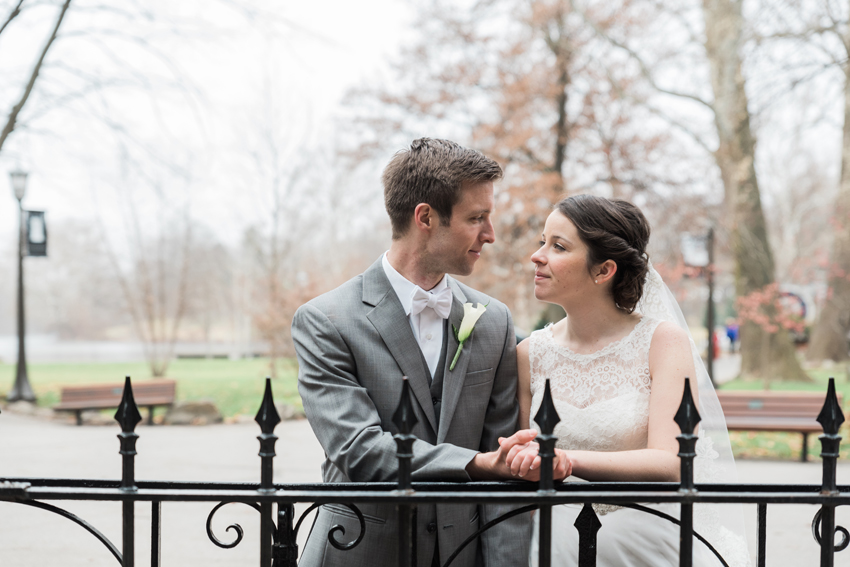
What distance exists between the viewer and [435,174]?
2348mm

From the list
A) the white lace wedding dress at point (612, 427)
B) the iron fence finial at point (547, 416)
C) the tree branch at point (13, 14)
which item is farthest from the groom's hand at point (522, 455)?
the tree branch at point (13, 14)

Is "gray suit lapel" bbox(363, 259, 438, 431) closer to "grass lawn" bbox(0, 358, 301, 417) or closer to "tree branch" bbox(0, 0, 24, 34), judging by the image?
"grass lawn" bbox(0, 358, 301, 417)

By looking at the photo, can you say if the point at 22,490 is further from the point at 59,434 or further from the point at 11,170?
the point at 11,170

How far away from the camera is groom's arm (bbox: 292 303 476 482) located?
6.37ft

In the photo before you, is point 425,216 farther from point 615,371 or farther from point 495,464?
point 615,371

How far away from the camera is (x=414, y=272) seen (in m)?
2.44

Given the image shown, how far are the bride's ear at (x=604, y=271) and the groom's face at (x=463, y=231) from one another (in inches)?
22.2

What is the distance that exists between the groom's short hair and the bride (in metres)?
0.50

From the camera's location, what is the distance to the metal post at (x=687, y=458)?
1.64 m

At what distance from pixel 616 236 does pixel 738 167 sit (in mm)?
13652

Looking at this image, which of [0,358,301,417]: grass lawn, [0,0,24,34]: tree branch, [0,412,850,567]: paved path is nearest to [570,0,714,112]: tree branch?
[0,412,850,567]: paved path

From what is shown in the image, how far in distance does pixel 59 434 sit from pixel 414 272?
33.5ft

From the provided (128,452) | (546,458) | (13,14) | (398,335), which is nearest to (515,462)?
(546,458)

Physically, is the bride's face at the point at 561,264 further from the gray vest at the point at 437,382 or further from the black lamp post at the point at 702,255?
the black lamp post at the point at 702,255
